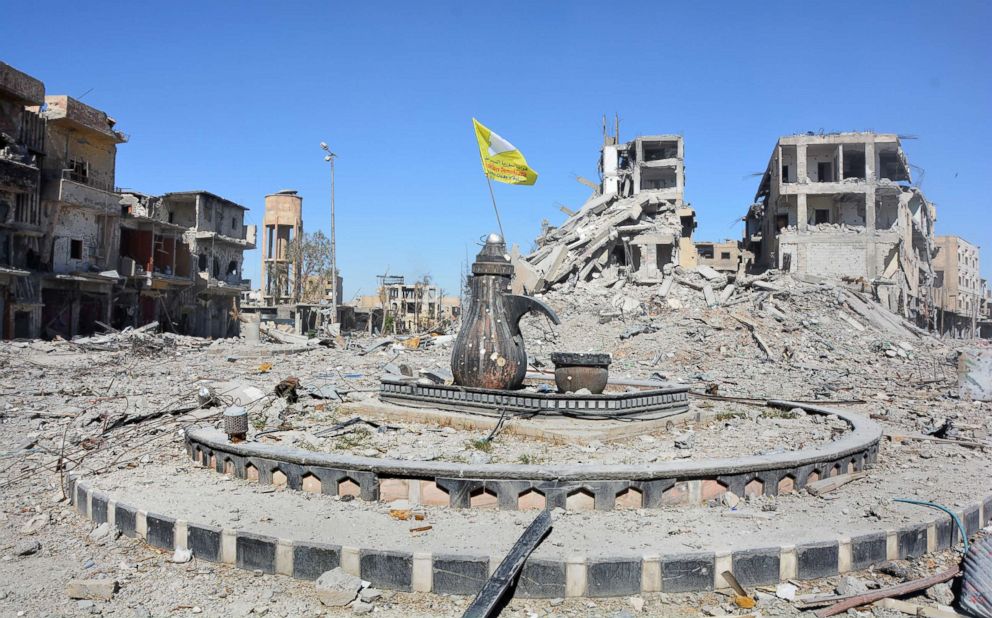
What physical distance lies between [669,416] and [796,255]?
27.8m

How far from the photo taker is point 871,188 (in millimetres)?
32438

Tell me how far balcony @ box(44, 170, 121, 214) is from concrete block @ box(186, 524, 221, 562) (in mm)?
26607

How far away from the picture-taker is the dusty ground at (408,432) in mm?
4270

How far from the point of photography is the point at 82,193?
1080 inches

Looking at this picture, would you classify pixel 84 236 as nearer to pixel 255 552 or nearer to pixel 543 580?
pixel 255 552

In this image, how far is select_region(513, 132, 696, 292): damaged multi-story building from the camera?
30.5 m

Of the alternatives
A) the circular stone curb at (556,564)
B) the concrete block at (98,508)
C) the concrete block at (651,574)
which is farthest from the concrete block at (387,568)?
the concrete block at (98,508)

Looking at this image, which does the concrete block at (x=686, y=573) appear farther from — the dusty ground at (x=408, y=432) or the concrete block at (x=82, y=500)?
the concrete block at (x=82, y=500)

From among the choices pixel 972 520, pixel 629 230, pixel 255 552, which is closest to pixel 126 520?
pixel 255 552

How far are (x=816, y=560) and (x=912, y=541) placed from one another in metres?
1.00

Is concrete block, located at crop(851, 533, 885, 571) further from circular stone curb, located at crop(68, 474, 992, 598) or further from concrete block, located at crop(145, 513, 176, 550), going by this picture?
concrete block, located at crop(145, 513, 176, 550)

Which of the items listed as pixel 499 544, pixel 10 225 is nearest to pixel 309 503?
pixel 499 544

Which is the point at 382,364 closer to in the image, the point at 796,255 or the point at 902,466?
the point at 902,466

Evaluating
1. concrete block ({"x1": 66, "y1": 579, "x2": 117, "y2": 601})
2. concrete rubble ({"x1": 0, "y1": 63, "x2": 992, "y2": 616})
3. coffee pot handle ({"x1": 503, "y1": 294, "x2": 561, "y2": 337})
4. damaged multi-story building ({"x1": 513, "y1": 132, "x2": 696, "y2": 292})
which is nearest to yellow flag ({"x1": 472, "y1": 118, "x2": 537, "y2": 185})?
coffee pot handle ({"x1": 503, "y1": 294, "x2": 561, "y2": 337})
